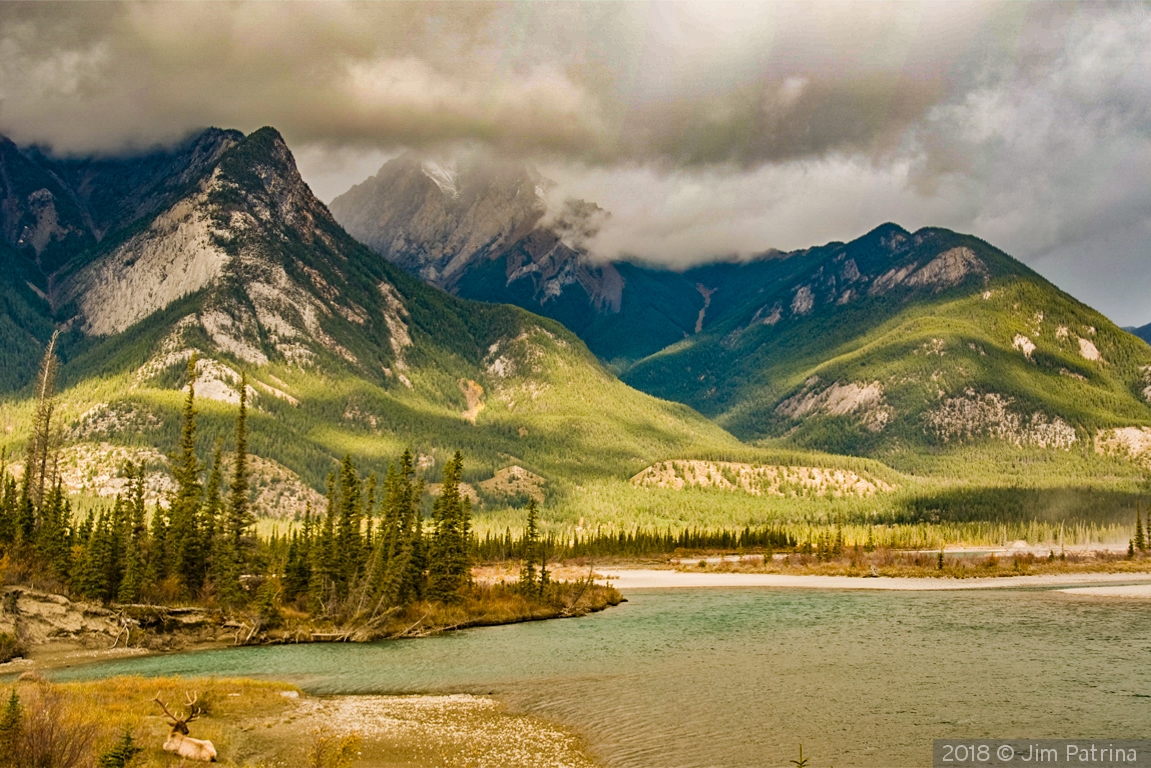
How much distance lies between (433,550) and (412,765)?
208ft

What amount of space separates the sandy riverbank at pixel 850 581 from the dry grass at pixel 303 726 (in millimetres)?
87285

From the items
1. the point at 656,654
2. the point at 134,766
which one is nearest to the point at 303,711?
the point at 134,766

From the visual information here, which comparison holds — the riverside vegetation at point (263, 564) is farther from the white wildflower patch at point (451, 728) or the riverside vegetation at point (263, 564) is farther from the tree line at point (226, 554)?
the white wildflower patch at point (451, 728)

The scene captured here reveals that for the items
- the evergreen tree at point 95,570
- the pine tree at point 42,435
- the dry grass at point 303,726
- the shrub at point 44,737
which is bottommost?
the dry grass at point 303,726

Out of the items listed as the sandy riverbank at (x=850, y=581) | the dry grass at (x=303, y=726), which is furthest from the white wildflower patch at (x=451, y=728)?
the sandy riverbank at (x=850, y=581)

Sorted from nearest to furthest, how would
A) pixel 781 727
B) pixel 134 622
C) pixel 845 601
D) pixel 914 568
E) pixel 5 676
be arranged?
pixel 781 727 < pixel 5 676 < pixel 134 622 < pixel 845 601 < pixel 914 568

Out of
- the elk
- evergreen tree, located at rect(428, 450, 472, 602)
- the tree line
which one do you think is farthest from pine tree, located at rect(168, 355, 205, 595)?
the elk

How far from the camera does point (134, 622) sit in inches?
3270

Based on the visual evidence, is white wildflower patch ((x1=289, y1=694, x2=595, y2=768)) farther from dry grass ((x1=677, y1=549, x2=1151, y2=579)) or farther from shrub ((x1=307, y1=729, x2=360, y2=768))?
dry grass ((x1=677, y1=549, x2=1151, y2=579))

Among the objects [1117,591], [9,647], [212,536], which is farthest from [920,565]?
[9,647]

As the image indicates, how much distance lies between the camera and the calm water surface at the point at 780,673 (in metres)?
47.1

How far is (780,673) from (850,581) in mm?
95239

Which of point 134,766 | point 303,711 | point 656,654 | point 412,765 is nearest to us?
point 134,766

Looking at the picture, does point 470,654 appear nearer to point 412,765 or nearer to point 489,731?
point 489,731
